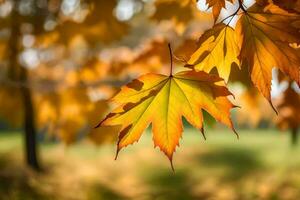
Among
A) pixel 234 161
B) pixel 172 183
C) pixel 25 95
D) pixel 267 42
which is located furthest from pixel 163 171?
pixel 267 42

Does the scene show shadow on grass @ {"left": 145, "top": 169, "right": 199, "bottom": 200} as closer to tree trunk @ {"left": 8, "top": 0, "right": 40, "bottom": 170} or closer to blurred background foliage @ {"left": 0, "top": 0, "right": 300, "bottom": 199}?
blurred background foliage @ {"left": 0, "top": 0, "right": 300, "bottom": 199}

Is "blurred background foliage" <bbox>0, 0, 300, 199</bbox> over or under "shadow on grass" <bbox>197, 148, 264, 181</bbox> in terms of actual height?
over

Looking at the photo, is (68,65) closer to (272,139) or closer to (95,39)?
(95,39)

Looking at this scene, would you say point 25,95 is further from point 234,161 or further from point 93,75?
point 234,161

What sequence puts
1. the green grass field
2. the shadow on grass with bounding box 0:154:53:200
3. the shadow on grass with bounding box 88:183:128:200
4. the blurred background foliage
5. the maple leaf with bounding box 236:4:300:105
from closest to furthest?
the maple leaf with bounding box 236:4:300:105 → the blurred background foliage → the shadow on grass with bounding box 0:154:53:200 → the shadow on grass with bounding box 88:183:128:200 → the green grass field

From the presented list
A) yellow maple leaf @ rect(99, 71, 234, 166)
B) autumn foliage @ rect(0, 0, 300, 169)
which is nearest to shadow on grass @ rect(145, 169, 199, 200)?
autumn foliage @ rect(0, 0, 300, 169)

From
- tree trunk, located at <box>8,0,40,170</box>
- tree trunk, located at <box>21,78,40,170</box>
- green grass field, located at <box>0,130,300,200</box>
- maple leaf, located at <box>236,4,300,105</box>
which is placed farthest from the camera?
tree trunk, located at <box>21,78,40,170</box>

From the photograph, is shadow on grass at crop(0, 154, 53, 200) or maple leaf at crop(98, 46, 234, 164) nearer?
maple leaf at crop(98, 46, 234, 164)
